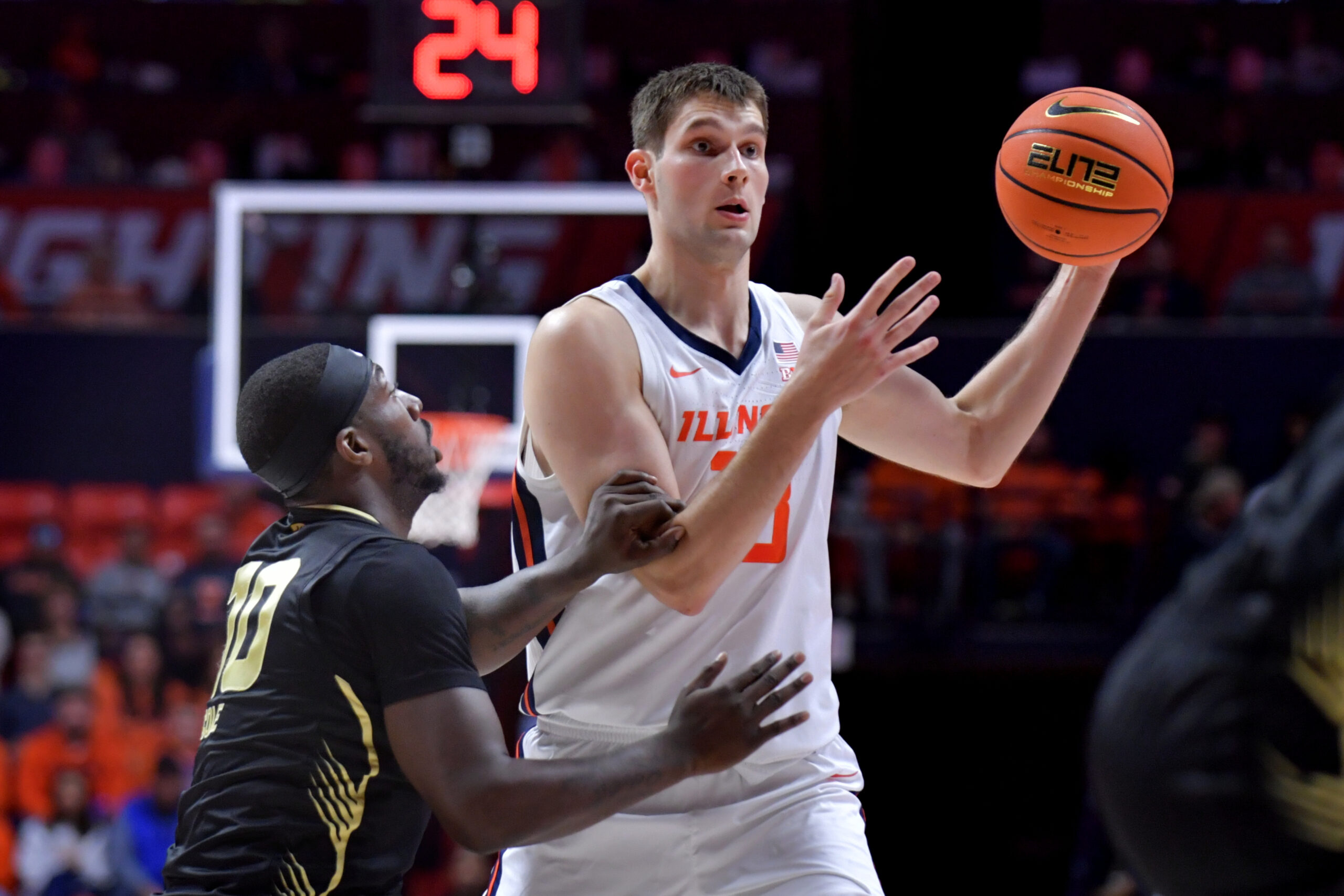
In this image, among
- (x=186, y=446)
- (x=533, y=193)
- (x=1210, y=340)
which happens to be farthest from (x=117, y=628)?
(x=1210, y=340)

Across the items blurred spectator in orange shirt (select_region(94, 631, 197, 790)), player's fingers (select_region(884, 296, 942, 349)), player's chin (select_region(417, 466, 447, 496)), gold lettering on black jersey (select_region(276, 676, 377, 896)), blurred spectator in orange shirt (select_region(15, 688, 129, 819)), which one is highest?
player's fingers (select_region(884, 296, 942, 349))

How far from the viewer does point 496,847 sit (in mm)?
2568

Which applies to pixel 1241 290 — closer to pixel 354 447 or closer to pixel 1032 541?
pixel 1032 541

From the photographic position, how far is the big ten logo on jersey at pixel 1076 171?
3.63 metres

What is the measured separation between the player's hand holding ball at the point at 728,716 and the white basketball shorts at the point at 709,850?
1.38 feet

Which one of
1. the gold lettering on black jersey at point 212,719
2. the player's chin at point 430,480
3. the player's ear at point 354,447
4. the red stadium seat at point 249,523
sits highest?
the player's ear at point 354,447

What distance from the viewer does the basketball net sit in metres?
7.95

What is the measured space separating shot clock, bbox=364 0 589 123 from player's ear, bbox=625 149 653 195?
12.9ft

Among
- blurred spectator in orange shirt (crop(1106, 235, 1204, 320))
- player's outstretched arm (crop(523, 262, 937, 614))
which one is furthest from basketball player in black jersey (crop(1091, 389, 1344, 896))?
blurred spectator in orange shirt (crop(1106, 235, 1204, 320))

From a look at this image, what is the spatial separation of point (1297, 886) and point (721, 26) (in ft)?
44.2

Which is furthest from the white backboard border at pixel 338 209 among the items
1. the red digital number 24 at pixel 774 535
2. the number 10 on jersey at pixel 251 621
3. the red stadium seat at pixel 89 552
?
the number 10 on jersey at pixel 251 621

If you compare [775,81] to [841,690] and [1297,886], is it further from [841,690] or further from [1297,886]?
[1297,886]

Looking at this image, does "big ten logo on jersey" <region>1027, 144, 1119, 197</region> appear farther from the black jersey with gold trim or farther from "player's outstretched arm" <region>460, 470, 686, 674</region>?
the black jersey with gold trim

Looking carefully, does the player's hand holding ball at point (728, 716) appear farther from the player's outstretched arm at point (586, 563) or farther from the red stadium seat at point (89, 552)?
the red stadium seat at point (89, 552)
